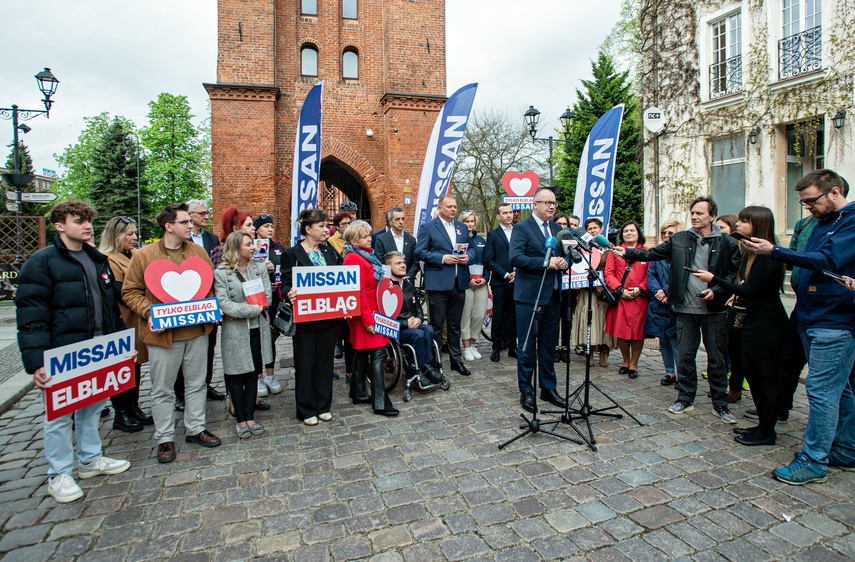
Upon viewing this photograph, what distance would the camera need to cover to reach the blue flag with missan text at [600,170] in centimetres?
817

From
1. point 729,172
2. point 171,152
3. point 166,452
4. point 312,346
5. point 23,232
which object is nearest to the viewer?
point 166,452

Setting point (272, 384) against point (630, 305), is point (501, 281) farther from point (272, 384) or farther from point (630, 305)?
point (272, 384)

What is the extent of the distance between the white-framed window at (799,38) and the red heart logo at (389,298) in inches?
557

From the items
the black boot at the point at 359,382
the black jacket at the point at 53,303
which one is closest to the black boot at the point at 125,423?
the black jacket at the point at 53,303

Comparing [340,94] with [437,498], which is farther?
[340,94]

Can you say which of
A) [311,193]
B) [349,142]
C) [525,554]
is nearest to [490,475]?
[525,554]

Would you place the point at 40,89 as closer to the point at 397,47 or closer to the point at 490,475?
the point at 397,47

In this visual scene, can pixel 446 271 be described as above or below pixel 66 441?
above

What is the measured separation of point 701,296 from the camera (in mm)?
4871

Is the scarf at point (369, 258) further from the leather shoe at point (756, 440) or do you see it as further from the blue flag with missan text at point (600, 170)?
Answer: the blue flag with missan text at point (600, 170)

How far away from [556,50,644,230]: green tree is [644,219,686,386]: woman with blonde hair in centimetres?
1829

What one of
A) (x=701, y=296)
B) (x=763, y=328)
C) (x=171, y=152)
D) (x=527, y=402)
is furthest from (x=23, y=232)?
(x=171, y=152)

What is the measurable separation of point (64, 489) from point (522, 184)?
9500 mm

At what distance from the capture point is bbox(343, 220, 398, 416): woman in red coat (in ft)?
16.7
